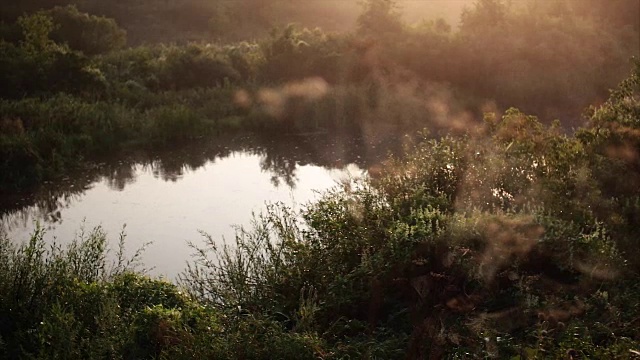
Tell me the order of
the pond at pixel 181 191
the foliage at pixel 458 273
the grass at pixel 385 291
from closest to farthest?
the grass at pixel 385 291, the foliage at pixel 458 273, the pond at pixel 181 191

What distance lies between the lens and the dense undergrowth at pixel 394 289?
6.69m

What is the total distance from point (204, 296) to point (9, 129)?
413 inches

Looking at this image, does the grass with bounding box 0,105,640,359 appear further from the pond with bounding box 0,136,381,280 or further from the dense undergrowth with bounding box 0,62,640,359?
the pond with bounding box 0,136,381,280

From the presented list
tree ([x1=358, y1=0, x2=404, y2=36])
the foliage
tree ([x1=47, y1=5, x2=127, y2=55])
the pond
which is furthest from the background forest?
tree ([x1=47, y1=5, x2=127, y2=55])

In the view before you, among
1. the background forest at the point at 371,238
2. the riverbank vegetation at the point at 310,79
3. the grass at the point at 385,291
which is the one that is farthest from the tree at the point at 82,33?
the grass at the point at 385,291

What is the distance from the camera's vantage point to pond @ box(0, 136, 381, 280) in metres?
12.8

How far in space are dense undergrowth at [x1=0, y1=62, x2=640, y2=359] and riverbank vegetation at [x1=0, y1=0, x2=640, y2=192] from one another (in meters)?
8.60

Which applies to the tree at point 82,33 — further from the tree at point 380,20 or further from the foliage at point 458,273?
the foliage at point 458,273

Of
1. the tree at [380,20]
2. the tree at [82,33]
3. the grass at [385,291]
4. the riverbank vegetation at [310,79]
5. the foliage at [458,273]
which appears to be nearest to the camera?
the grass at [385,291]

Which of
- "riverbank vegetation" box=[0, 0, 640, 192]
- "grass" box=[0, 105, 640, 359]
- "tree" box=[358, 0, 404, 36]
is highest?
"tree" box=[358, 0, 404, 36]

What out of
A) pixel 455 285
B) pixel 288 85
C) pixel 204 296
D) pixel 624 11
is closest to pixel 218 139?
pixel 288 85

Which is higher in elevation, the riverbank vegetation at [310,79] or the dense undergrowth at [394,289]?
the riverbank vegetation at [310,79]

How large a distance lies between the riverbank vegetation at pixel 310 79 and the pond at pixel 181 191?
912 mm

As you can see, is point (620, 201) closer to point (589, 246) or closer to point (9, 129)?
point (589, 246)
